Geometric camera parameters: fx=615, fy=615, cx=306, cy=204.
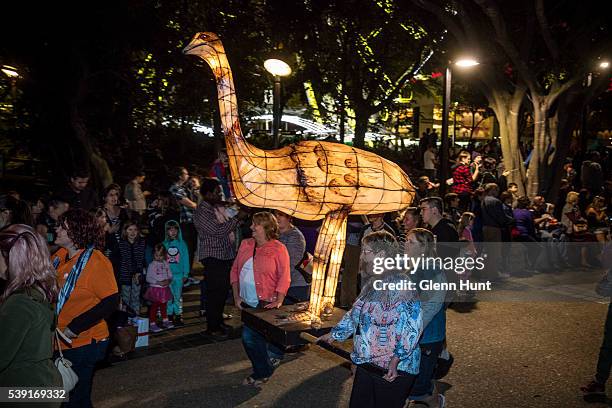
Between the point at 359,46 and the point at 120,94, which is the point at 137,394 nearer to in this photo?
the point at 120,94

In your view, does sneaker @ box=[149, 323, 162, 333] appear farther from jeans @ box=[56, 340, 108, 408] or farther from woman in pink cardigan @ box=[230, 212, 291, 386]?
jeans @ box=[56, 340, 108, 408]

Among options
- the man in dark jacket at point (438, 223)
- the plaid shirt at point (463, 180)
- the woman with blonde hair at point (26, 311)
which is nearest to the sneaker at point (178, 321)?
the man in dark jacket at point (438, 223)

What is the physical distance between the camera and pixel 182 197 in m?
9.77

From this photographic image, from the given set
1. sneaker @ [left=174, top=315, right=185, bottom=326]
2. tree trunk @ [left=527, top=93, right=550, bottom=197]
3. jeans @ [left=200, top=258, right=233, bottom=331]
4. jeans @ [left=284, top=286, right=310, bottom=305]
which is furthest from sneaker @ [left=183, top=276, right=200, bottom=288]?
tree trunk @ [left=527, top=93, right=550, bottom=197]

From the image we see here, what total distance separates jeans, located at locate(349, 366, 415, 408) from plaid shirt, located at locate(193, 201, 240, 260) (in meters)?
3.66

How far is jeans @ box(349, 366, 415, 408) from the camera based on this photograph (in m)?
4.28

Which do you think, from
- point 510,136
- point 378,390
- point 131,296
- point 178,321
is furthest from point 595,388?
point 510,136

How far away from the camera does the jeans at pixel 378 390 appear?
4277 mm

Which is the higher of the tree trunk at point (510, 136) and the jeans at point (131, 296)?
the tree trunk at point (510, 136)

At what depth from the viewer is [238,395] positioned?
19.7ft

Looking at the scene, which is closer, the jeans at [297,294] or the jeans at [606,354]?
the jeans at [606,354]

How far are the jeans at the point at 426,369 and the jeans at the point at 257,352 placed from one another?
148 centimetres

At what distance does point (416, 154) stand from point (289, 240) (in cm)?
1830

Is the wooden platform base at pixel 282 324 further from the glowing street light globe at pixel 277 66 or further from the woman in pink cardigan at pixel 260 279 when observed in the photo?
the glowing street light globe at pixel 277 66
